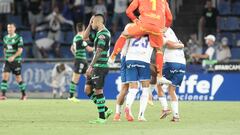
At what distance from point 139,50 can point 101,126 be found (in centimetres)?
235

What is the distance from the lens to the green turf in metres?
14.6

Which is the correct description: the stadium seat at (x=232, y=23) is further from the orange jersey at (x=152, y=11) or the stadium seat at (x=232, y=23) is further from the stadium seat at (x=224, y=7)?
the orange jersey at (x=152, y=11)

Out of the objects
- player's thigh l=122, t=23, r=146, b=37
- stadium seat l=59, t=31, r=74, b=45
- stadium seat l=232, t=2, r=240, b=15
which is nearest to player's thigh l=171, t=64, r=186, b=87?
player's thigh l=122, t=23, r=146, b=37

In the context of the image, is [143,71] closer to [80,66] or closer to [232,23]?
[80,66]

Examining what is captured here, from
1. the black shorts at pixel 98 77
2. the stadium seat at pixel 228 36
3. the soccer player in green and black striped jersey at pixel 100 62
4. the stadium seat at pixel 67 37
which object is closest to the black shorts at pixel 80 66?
the stadium seat at pixel 228 36

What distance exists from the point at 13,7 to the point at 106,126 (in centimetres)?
2377

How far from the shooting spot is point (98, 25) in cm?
1698

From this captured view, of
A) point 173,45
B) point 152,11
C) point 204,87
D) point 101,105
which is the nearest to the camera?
point 101,105

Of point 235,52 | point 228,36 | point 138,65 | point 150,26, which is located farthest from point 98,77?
point 228,36

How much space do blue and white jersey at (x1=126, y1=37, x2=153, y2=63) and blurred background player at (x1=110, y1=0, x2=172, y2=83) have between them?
0.42ft

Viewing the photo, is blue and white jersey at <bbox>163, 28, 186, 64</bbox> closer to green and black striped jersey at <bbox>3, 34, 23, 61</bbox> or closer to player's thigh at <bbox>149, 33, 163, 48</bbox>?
player's thigh at <bbox>149, 33, 163, 48</bbox>

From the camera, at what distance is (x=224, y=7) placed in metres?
35.4

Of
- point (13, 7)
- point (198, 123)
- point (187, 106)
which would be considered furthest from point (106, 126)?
point (13, 7)

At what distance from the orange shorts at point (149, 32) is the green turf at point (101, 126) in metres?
1.78
